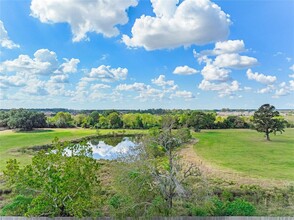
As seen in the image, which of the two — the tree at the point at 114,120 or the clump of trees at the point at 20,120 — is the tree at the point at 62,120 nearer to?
the clump of trees at the point at 20,120

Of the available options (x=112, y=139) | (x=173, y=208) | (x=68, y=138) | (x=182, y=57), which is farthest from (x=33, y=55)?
(x=173, y=208)

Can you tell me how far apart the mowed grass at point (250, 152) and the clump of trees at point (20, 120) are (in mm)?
2874

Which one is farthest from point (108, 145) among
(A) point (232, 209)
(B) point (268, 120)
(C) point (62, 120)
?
(B) point (268, 120)

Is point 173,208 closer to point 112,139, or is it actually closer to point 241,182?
Result: point 241,182

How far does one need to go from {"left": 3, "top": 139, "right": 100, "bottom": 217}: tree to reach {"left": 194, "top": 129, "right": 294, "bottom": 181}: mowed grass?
2.05 m

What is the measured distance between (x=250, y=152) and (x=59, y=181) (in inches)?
126

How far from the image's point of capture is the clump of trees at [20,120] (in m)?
5.06

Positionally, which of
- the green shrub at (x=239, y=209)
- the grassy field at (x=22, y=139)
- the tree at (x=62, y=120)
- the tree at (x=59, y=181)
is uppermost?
the tree at (x=62, y=120)

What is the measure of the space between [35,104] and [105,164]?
6.25ft

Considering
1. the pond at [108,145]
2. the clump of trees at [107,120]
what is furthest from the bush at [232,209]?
the pond at [108,145]

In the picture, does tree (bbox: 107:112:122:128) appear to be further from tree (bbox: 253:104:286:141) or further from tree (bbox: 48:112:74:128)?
tree (bbox: 253:104:286:141)

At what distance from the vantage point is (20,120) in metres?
5.06

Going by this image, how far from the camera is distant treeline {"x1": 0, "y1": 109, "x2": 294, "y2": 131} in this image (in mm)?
4957

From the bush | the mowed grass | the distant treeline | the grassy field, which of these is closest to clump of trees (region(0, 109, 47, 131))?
the distant treeline
